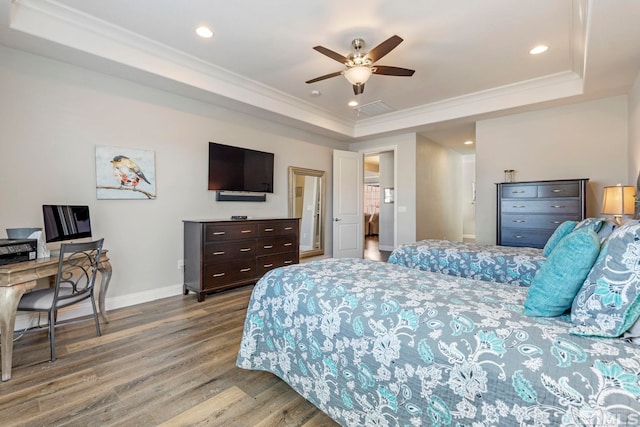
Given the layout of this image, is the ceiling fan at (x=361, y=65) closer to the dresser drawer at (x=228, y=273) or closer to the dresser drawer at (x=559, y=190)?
the dresser drawer at (x=559, y=190)

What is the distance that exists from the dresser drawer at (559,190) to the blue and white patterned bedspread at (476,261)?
117 cm

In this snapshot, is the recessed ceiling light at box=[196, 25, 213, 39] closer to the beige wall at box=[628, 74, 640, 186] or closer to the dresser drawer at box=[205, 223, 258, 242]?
the dresser drawer at box=[205, 223, 258, 242]

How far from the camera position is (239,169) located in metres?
4.44

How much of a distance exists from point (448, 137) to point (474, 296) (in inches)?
213

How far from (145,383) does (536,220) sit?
4.58m

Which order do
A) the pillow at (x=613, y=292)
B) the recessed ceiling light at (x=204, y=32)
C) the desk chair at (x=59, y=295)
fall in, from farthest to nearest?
the recessed ceiling light at (x=204, y=32) → the desk chair at (x=59, y=295) → the pillow at (x=613, y=292)

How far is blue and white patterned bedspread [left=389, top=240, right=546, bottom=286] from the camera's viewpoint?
2.73 m

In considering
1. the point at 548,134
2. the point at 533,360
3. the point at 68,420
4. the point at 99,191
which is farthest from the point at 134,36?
the point at 548,134

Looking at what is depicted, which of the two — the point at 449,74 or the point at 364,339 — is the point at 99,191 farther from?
the point at 449,74

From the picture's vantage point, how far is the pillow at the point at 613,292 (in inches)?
42.5

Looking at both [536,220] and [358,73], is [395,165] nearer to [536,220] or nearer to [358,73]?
[536,220]

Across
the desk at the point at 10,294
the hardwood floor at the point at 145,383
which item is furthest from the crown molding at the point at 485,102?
the desk at the point at 10,294

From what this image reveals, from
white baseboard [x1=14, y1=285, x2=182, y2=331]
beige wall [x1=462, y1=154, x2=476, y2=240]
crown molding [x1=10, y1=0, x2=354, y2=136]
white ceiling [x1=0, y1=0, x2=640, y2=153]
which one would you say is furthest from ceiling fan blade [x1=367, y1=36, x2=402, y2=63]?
beige wall [x1=462, y1=154, x2=476, y2=240]

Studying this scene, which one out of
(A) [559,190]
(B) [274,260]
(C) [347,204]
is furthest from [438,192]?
(B) [274,260]
